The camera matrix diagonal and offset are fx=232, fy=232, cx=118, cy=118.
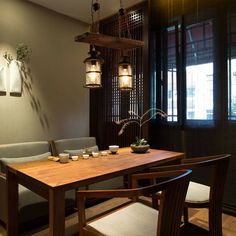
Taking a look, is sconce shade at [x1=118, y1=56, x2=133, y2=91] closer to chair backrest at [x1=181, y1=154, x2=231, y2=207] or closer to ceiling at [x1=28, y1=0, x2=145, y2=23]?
chair backrest at [x1=181, y1=154, x2=231, y2=207]

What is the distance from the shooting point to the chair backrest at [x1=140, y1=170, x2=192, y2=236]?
123 cm

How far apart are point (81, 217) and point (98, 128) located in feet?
7.94

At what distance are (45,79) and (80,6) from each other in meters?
1.13

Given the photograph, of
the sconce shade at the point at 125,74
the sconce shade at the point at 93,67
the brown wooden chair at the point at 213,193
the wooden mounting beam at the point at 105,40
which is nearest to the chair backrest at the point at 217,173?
the brown wooden chair at the point at 213,193

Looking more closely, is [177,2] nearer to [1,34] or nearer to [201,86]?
[201,86]

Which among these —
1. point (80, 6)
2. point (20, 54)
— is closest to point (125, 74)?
point (20, 54)

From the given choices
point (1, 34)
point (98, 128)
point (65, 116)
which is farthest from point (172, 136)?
point (1, 34)

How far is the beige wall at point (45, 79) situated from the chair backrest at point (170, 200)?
2309 millimetres

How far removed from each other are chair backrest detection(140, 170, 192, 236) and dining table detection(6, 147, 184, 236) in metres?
0.51

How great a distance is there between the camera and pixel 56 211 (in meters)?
1.38

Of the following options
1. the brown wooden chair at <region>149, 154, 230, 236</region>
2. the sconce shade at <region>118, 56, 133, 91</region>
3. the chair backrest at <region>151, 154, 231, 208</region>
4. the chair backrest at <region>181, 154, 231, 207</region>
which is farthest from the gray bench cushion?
the chair backrest at <region>181, 154, 231, 207</region>

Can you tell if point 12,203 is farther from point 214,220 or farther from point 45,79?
point 45,79

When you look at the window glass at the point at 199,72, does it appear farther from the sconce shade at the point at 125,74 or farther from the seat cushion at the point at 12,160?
the seat cushion at the point at 12,160

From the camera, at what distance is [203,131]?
2.86 m
